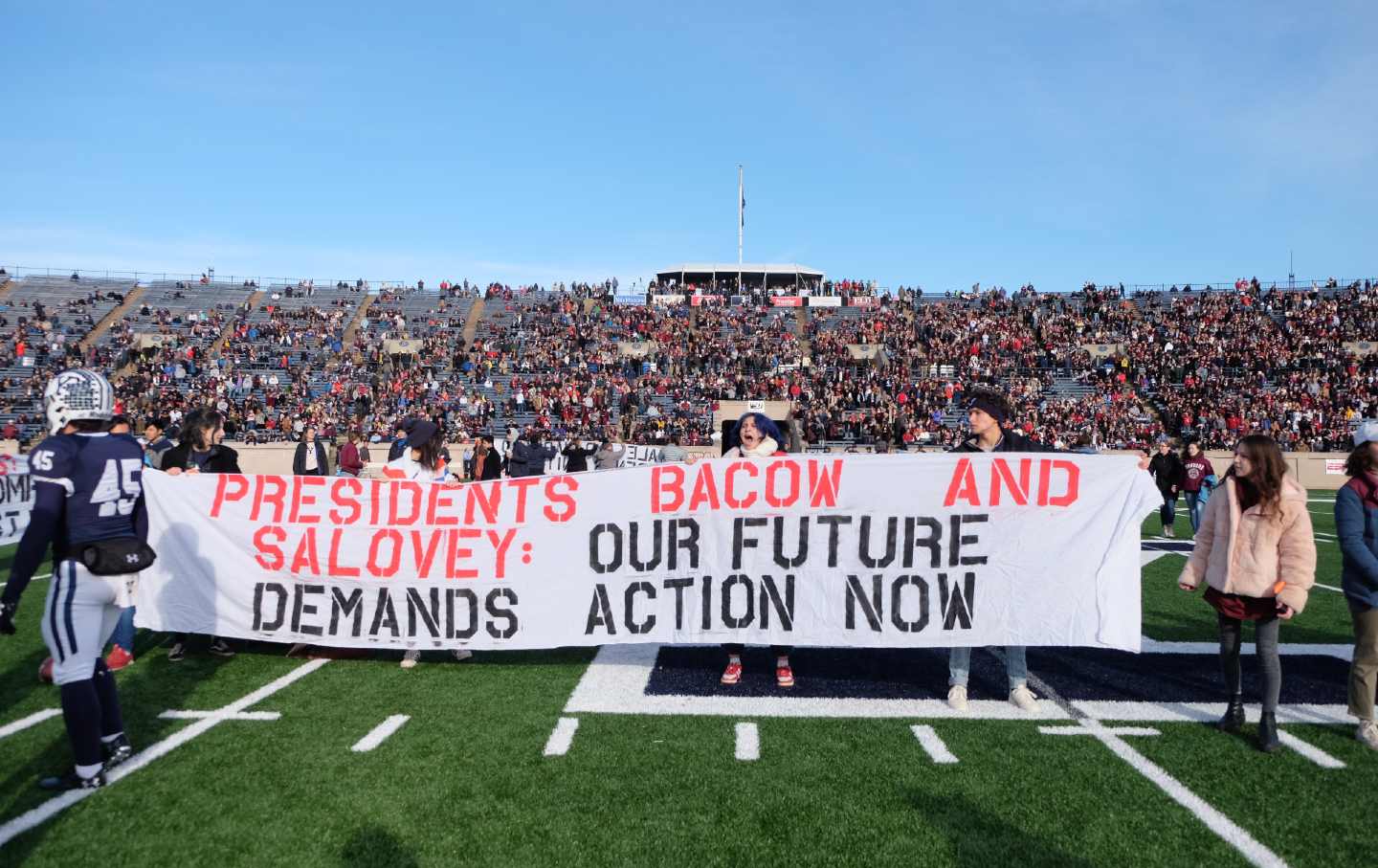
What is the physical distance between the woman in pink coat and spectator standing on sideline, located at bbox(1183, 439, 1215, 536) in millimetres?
8833

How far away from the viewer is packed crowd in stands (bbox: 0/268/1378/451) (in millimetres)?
29125

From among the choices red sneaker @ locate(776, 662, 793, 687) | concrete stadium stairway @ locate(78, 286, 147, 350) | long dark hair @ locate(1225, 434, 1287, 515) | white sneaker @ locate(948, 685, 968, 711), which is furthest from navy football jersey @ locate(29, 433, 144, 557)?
concrete stadium stairway @ locate(78, 286, 147, 350)

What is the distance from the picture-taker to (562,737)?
4641 mm

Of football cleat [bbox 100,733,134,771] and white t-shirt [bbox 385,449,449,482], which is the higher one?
white t-shirt [bbox 385,449,449,482]

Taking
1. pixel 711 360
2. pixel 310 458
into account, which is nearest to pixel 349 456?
pixel 310 458

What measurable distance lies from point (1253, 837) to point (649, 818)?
2468 mm

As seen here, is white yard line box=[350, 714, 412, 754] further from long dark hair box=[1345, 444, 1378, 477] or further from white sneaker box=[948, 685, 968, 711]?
long dark hair box=[1345, 444, 1378, 477]

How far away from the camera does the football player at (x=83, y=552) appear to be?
393 centimetres

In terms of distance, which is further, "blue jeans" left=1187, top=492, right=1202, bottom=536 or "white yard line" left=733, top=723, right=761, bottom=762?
"blue jeans" left=1187, top=492, right=1202, bottom=536

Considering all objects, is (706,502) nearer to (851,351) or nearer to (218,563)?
(218,563)

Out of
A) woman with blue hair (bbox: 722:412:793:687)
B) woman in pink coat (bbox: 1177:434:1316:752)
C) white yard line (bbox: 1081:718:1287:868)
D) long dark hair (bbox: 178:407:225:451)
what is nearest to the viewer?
white yard line (bbox: 1081:718:1287:868)

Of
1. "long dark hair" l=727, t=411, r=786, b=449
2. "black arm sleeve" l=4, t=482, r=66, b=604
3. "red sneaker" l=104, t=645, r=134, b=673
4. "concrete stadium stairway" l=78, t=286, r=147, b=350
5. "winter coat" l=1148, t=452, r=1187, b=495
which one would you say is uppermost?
"concrete stadium stairway" l=78, t=286, r=147, b=350

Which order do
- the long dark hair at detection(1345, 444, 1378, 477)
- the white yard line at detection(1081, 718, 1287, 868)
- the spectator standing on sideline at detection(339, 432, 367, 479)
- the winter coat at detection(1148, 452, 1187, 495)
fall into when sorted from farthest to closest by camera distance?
the winter coat at detection(1148, 452, 1187, 495), the spectator standing on sideline at detection(339, 432, 367, 479), the long dark hair at detection(1345, 444, 1378, 477), the white yard line at detection(1081, 718, 1287, 868)

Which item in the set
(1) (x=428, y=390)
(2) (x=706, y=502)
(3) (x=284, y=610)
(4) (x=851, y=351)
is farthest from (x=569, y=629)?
(4) (x=851, y=351)
